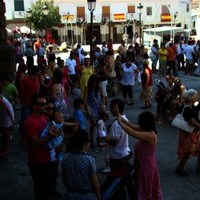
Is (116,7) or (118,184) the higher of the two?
(116,7)

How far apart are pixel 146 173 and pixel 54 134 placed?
122 centimetres

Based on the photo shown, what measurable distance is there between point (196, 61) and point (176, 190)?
49.2 ft

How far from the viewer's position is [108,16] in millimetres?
61875

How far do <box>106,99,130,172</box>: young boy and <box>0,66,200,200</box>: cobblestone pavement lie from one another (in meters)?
0.93

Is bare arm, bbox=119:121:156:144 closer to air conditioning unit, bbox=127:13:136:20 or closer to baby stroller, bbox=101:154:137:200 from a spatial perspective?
baby stroller, bbox=101:154:137:200

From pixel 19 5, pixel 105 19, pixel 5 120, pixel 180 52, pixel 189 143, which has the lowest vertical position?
pixel 189 143

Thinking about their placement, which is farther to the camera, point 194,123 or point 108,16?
point 108,16

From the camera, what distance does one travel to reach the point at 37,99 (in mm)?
5766

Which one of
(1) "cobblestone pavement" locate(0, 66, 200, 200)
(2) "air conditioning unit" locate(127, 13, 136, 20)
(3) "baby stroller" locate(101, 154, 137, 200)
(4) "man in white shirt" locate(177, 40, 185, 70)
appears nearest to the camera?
(3) "baby stroller" locate(101, 154, 137, 200)


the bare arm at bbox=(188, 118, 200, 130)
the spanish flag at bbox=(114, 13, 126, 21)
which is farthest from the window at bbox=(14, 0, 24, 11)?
the bare arm at bbox=(188, 118, 200, 130)

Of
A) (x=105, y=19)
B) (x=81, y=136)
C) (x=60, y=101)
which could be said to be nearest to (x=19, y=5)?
(x=105, y=19)

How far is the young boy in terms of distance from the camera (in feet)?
20.8

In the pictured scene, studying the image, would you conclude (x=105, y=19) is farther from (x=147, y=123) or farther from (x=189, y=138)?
(x=147, y=123)

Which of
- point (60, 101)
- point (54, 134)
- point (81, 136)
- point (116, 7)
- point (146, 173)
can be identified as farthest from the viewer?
point (116, 7)
